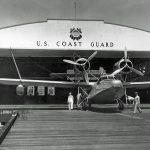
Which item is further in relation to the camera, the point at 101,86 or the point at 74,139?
the point at 101,86

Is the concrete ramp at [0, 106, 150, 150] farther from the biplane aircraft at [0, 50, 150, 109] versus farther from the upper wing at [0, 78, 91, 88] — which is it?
the upper wing at [0, 78, 91, 88]

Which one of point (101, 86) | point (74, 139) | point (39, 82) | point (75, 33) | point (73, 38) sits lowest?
point (74, 139)

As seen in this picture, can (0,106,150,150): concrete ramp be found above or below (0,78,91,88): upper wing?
below

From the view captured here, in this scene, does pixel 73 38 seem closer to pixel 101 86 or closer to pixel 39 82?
pixel 39 82

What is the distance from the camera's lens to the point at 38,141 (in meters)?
9.53

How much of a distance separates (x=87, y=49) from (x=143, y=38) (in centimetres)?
589

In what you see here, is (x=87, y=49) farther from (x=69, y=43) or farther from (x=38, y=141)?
(x=38, y=141)

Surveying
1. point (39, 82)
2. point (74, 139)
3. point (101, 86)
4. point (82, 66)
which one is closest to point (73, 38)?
point (82, 66)

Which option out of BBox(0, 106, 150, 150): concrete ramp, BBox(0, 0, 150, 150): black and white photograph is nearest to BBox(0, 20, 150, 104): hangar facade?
BBox(0, 0, 150, 150): black and white photograph

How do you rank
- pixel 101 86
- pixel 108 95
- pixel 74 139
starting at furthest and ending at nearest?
pixel 101 86 < pixel 108 95 < pixel 74 139

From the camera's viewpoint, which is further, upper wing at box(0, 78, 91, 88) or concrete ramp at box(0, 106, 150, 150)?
upper wing at box(0, 78, 91, 88)

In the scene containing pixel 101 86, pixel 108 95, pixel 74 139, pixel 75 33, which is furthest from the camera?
pixel 75 33

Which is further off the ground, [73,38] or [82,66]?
[73,38]

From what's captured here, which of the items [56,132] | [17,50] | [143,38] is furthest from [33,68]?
[56,132]
